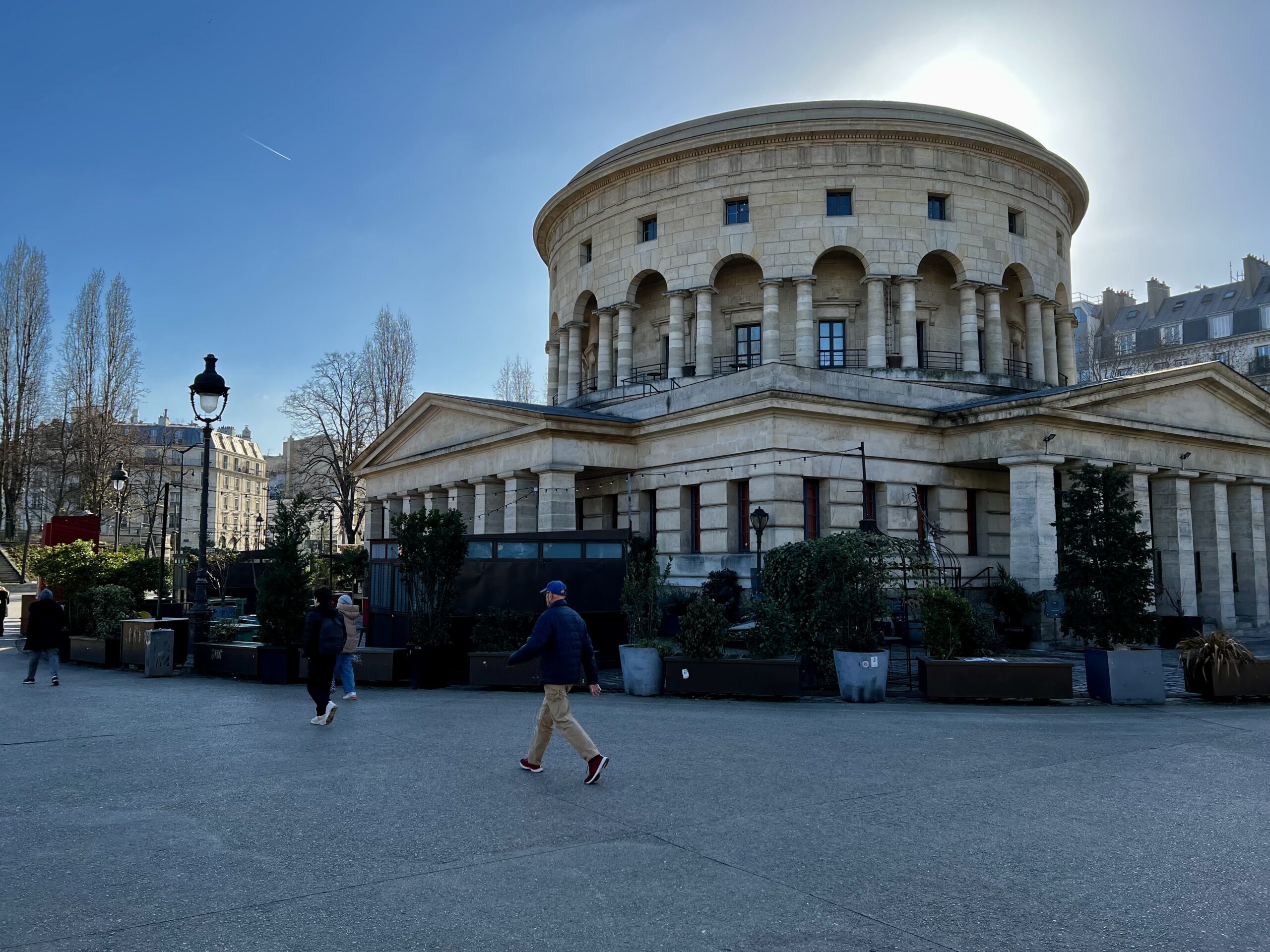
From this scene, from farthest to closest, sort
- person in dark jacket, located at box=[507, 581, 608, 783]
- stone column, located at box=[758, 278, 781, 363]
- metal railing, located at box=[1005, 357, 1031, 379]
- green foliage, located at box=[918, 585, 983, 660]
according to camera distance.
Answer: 1. metal railing, located at box=[1005, 357, 1031, 379]
2. stone column, located at box=[758, 278, 781, 363]
3. green foliage, located at box=[918, 585, 983, 660]
4. person in dark jacket, located at box=[507, 581, 608, 783]

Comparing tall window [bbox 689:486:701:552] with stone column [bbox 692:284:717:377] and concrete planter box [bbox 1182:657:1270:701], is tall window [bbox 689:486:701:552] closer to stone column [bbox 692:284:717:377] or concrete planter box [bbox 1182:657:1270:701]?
stone column [bbox 692:284:717:377]

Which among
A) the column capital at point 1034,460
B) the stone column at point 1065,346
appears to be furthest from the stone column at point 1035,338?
the column capital at point 1034,460

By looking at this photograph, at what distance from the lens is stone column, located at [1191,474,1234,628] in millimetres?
29516

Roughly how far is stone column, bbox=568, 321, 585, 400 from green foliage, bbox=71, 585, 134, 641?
23.2m

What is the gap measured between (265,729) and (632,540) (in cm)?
1770

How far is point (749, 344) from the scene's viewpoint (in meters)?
36.7

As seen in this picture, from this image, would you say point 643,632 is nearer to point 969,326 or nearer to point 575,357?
point 969,326

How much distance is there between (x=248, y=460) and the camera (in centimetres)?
11725

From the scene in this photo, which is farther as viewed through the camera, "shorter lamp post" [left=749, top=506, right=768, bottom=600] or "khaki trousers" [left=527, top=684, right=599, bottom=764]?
"shorter lamp post" [left=749, top=506, right=768, bottom=600]

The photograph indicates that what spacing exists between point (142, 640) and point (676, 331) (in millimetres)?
22607

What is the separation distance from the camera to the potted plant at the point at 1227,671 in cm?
1443

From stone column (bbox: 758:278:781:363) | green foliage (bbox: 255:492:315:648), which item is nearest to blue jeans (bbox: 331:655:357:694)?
green foliage (bbox: 255:492:315:648)

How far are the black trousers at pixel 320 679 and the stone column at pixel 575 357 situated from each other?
30931mm

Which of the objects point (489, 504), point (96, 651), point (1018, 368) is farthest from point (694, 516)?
point (1018, 368)
